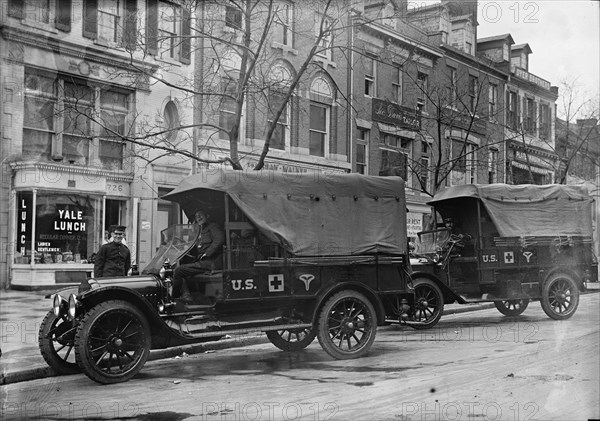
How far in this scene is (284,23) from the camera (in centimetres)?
1220

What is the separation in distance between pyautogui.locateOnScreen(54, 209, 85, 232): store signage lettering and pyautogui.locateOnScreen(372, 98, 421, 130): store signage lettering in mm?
8454

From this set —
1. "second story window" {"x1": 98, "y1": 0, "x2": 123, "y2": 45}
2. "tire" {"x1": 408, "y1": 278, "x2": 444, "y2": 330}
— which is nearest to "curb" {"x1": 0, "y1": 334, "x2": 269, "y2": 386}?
"tire" {"x1": 408, "y1": 278, "x2": 444, "y2": 330}

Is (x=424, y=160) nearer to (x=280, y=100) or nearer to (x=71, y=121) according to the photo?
(x=280, y=100)

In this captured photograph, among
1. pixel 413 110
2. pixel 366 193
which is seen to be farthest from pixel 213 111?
pixel 366 193

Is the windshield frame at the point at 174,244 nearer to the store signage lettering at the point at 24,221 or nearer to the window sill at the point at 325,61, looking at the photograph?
the window sill at the point at 325,61

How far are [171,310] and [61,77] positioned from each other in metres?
9.86

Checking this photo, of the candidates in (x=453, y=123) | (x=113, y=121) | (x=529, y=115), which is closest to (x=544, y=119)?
(x=529, y=115)

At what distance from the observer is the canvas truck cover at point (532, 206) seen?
41.3ft

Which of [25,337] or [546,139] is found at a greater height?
[546,139]

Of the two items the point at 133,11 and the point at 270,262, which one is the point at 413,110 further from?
the point at 133,11

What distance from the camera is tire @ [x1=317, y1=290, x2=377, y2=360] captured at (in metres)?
8.59

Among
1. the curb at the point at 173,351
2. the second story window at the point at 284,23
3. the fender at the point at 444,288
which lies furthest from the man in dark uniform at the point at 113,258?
the fender at the point at 444,288

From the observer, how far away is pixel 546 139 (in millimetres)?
12641

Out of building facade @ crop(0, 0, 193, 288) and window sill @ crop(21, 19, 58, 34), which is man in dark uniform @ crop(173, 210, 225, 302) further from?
window sill @ crop(21, 19, 58, 34)
